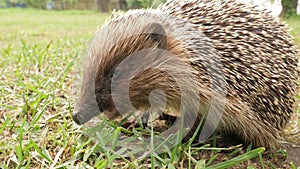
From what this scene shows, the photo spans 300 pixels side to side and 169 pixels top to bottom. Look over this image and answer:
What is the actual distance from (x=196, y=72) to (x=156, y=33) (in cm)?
42

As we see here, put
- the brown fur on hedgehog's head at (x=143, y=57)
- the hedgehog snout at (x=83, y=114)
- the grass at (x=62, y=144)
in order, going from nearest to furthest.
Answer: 1. the grass at (x=62, y=144)
2. the hedgehog snout at (x=83, y=114)
3. the brown fur on hedgehog's head at (x=143, y=57)

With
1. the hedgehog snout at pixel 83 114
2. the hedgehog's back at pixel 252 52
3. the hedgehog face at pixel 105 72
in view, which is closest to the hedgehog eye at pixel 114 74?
the hedgehog face at pixel 105 72

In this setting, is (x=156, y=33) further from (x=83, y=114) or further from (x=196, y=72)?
(x=83, y=114)

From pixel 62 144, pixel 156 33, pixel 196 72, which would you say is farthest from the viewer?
pixel 156 33

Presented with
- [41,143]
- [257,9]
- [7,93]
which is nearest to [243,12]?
[257,9]

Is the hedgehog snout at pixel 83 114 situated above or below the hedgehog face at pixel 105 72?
below

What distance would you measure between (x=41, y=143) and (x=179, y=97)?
103 centimetres

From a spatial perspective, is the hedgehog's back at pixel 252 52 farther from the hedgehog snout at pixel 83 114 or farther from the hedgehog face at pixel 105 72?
the hedgehog snout at pixel 83 114

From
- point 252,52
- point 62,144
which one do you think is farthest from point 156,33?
point 62,144

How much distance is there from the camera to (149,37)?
2533 mm

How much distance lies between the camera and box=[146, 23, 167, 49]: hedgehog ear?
2.53 meters

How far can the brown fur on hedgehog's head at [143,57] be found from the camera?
243 cm

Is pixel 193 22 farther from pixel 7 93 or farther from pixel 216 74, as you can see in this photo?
pixel 7 93

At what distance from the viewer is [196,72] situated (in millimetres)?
2420
